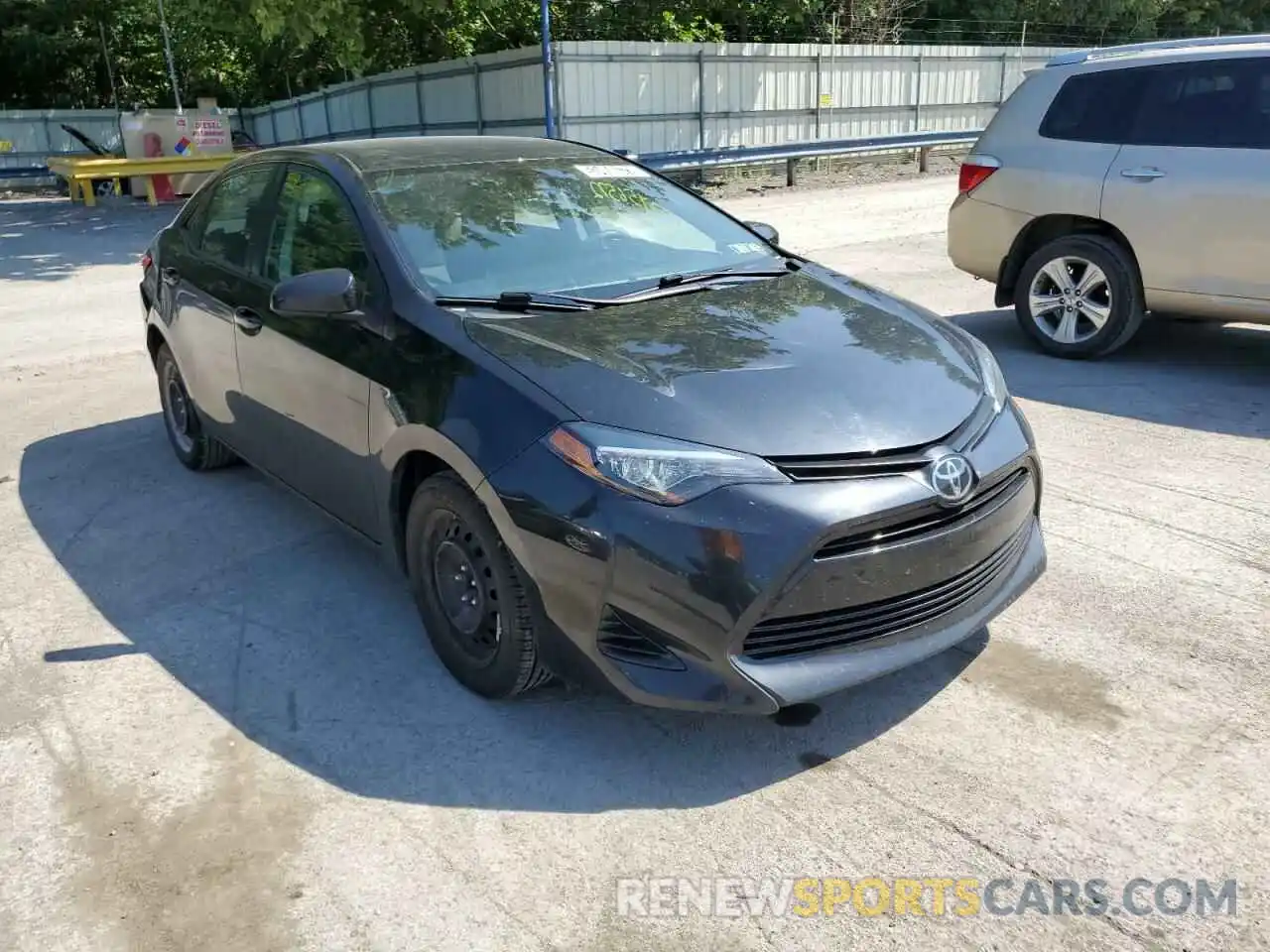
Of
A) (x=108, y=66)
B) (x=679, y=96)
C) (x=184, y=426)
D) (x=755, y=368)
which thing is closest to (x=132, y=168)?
(x=679, y=96)

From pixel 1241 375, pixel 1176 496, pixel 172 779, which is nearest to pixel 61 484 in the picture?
pixel 172 779

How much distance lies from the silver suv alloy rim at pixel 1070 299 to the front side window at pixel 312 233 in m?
4.81

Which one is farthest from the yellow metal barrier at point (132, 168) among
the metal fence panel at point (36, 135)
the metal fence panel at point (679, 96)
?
the metal fence panel at point (36, 135)

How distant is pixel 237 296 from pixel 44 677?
5.50 feet

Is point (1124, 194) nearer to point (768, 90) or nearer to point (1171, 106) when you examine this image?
point (1171, 106)

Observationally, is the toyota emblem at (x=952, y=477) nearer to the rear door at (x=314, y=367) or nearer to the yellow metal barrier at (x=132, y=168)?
the rear door at (x=314, y=367)

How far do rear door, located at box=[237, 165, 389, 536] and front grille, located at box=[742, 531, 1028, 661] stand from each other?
5.01ft

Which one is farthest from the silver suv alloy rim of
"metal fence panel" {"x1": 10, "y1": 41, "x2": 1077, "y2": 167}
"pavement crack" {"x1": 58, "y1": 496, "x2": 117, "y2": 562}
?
"metal fence panel" {"x1": 10, "y1": 41, "x2": 1077, "y2": 167}

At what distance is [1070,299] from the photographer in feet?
22.9

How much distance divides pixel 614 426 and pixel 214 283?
264cm

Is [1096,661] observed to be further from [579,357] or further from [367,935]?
[367,935]

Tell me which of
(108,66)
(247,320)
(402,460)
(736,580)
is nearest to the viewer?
(736,580)

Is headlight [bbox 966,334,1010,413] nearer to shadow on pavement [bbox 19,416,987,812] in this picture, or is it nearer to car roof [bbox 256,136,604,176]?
shadow on pavement [bbox 19,416,987,812]

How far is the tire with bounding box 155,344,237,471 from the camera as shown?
210 inches
